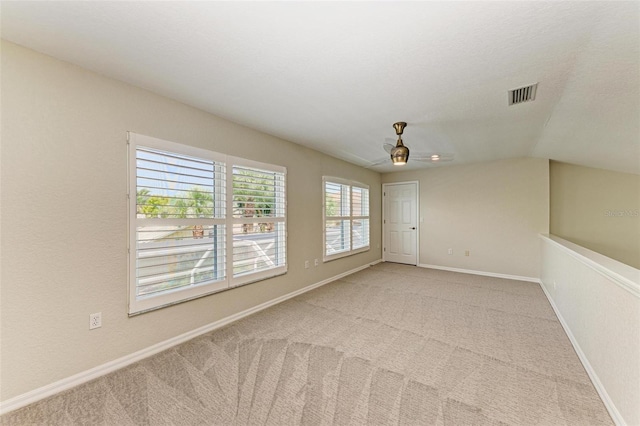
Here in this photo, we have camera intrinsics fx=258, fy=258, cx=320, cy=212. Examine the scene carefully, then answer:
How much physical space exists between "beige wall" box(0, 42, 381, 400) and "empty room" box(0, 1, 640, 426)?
0.01 meters

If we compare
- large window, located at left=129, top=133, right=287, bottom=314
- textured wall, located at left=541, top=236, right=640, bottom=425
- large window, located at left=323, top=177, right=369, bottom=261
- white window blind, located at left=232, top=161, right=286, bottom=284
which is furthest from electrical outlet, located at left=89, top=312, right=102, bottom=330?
textured wall, located at left=541, top=236, right=640, bottom=425

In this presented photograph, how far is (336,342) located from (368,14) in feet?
8.52

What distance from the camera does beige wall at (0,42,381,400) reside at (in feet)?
5.62

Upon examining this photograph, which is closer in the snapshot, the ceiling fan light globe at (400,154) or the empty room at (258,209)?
the empty room at (258,209)

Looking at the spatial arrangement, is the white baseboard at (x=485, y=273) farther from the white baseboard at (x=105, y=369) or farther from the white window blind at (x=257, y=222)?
the white baseboard at (x=105, y=369)

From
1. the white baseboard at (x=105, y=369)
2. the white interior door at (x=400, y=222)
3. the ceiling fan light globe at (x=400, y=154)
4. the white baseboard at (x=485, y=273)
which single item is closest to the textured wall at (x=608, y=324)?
the ceiling fan light globe at (x=400, y=154)

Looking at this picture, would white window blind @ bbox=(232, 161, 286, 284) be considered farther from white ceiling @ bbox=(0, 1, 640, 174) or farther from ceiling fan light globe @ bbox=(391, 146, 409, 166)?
ceiling fan light globe @ bbox=(391, 146, 409, 166)

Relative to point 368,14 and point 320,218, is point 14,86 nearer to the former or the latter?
point 368,14

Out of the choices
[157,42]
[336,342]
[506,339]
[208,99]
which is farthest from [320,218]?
[157,42]

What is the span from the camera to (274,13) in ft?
4.60

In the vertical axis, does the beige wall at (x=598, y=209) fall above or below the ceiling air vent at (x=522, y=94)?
below

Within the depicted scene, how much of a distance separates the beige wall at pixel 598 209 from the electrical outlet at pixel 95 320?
666cm

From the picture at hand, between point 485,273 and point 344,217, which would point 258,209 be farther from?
point 485,273

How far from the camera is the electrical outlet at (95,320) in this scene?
2.02 metres
